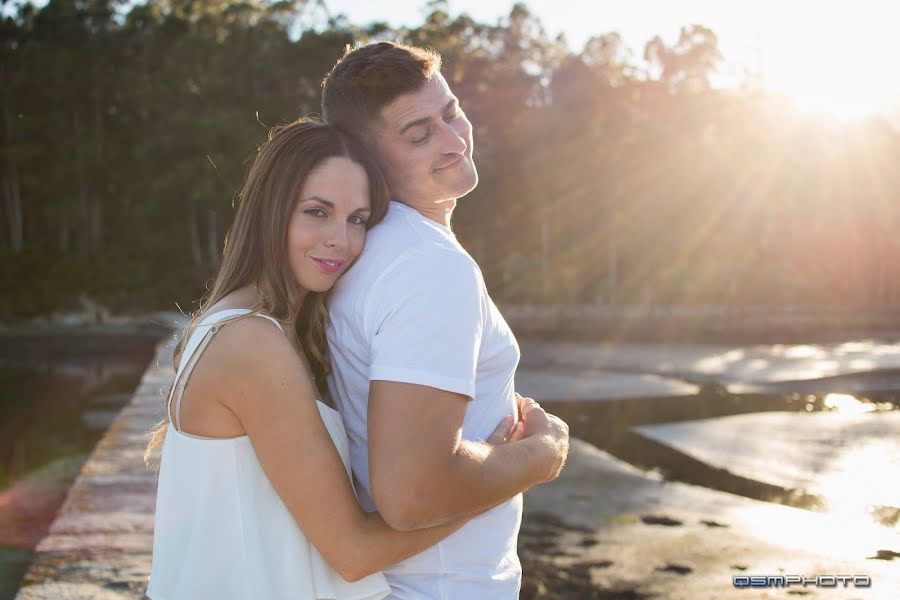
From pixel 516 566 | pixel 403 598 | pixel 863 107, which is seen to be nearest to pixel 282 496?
pixel 403 598

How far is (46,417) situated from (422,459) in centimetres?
1157

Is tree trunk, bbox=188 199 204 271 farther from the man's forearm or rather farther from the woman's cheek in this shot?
the man's forearm

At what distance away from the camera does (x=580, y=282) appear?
28906 millimetres

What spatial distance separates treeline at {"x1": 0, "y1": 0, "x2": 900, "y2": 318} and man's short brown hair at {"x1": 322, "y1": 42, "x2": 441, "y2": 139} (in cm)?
2485

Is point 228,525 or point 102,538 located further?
point 102,538

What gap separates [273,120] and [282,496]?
28.2 m

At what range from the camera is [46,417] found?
1174cm

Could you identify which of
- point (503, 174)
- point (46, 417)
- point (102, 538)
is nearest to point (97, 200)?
point (503, 174)

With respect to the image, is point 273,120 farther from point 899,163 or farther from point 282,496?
point 282,496

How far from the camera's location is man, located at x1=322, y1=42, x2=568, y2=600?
1.45m

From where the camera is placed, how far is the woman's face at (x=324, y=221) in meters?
1.75

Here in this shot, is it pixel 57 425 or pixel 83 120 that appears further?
pixel 83 120

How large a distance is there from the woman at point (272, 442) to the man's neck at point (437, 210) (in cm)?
19

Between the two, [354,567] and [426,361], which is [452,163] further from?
[354,567]
